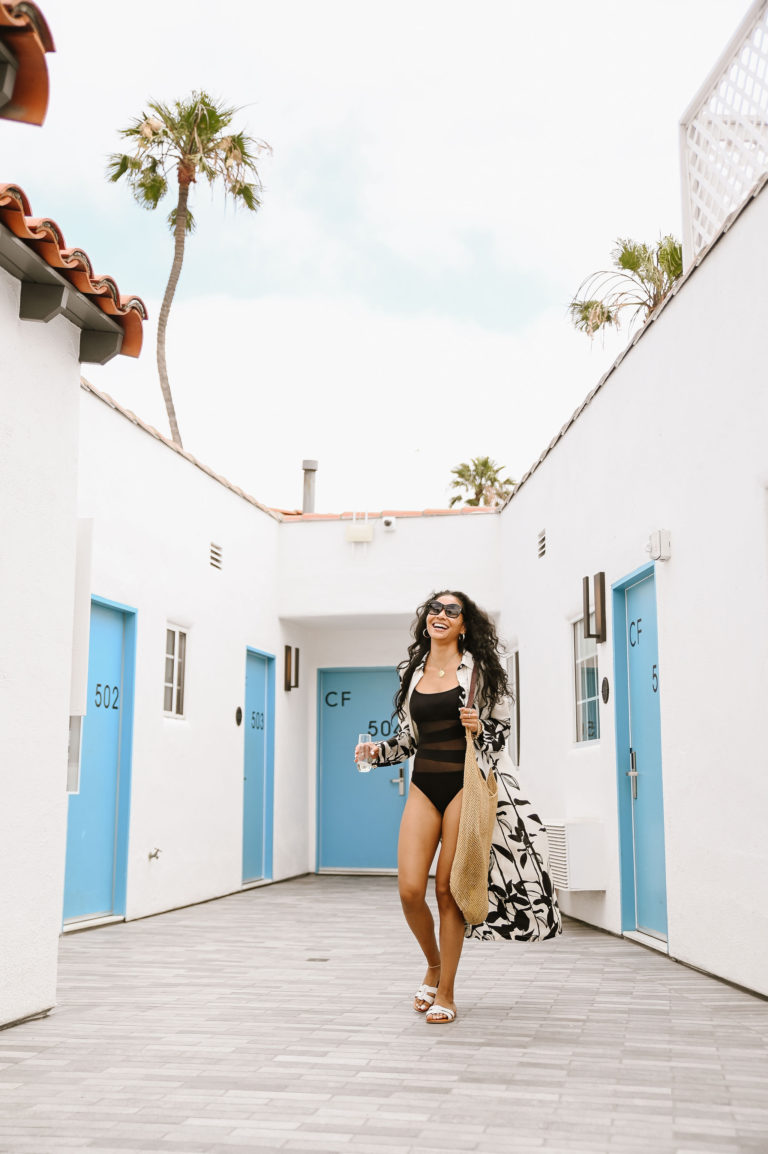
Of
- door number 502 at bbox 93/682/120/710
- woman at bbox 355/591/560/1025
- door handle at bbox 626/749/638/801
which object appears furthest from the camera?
door number 502 at bbox 93/682/120/710

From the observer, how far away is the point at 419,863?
3912mm

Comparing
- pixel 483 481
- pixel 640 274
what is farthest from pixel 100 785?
pixel 483 481

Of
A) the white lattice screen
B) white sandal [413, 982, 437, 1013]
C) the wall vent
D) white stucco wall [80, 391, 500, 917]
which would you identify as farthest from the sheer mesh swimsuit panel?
the wall vent

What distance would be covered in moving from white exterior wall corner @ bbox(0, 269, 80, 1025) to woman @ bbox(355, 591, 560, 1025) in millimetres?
1212

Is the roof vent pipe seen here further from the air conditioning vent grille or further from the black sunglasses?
the black sunglasses

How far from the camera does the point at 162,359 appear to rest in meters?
15.0

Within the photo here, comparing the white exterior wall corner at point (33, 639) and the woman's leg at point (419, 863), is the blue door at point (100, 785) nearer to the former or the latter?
the white exterior wall corner at point (33, 639)

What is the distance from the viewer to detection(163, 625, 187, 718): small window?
777cm

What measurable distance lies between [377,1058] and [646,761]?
294 cm

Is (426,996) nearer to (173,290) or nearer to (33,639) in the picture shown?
(33,639)

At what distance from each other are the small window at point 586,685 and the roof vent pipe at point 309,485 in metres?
6.72

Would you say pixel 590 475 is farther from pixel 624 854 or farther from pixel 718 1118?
pixel 718 1118

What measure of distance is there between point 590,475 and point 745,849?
3027mm

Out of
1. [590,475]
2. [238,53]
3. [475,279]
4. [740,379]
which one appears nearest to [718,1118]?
[740,379]
